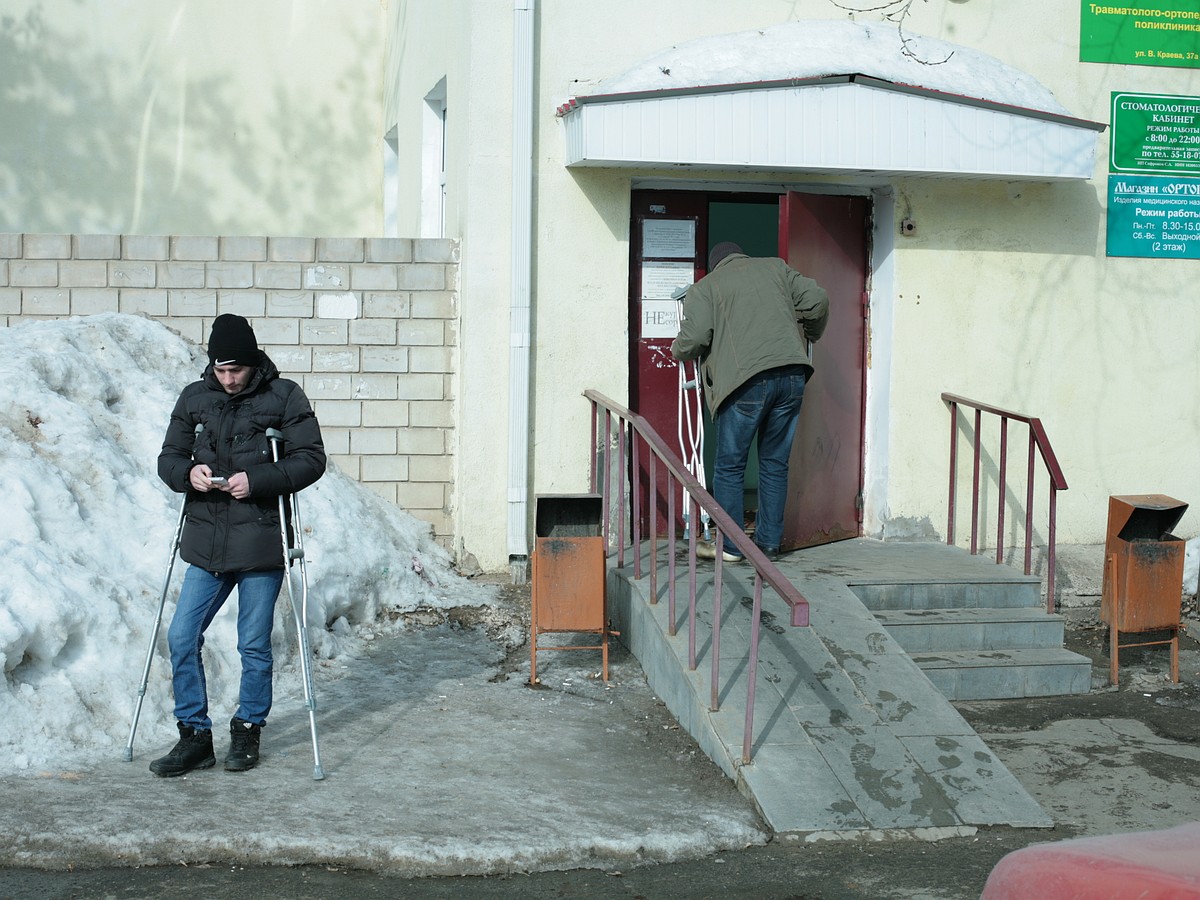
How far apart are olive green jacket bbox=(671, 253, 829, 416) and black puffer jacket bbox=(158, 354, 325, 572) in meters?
2.75

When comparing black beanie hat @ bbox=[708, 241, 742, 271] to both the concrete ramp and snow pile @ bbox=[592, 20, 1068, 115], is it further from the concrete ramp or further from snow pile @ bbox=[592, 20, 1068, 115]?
the concrete ramp

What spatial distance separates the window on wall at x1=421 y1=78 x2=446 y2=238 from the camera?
10258 millimetres

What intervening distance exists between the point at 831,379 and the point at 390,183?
553 cm

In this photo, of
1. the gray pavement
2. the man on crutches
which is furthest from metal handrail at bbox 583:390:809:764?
the man on crutches

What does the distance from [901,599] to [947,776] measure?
211cm

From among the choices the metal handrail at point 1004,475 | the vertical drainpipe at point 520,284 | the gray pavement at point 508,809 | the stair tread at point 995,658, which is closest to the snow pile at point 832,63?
the vertical drainpipe at point 520,284

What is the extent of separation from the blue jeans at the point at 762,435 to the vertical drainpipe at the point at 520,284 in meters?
1.34

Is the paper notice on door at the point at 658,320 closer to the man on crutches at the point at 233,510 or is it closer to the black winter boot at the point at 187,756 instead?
the man on crutches at the point at 233,510

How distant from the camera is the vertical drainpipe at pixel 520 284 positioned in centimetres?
808

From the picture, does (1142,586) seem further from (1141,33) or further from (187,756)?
(187,756)

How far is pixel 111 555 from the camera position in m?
6.26

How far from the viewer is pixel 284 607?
6762mm

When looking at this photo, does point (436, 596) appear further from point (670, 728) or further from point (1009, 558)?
point (1009, 558)

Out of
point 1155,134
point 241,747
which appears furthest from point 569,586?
point 1155,134
